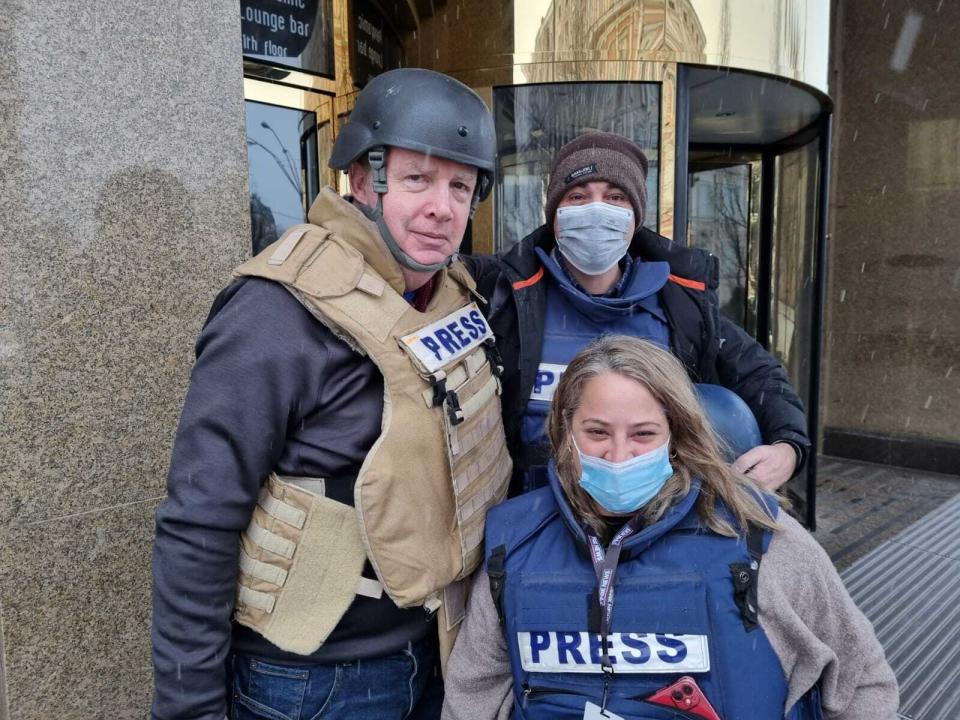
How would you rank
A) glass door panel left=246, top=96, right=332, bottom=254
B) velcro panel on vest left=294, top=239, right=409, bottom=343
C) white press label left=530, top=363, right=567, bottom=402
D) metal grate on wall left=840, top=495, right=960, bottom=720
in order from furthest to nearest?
glass door panel left=246, top=96, right=332, bottom=254, metal grate on wall left=840, top=495, right=960, bottom=720, white press label left=530, top=363, right=567, bottom=402, velcro panel on vest left=294, top=239, right=409, bottom=343

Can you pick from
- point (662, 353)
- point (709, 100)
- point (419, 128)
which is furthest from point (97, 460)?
point (709, 100)

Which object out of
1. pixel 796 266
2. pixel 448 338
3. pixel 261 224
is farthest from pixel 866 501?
pixel 448 338

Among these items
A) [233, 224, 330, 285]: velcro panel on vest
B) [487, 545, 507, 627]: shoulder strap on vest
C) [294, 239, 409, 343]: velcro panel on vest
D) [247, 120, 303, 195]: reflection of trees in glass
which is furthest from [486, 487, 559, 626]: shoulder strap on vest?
[247, 120, 303, 195]: reflection of trees in glass

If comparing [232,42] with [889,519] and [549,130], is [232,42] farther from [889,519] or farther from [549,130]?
[889,519]

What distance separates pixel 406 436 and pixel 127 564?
1.24 meters

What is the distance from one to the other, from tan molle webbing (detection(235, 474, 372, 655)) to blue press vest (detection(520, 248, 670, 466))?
749mm

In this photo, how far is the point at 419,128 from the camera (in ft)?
5.33

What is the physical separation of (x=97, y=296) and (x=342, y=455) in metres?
1.05

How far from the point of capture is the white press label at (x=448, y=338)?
157 cm

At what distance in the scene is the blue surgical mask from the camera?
66.1 inches

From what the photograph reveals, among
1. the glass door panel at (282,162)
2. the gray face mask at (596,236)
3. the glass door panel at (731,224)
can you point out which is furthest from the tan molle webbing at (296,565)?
the glass door panel at (731,224)

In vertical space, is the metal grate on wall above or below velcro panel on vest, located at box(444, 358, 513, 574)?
below

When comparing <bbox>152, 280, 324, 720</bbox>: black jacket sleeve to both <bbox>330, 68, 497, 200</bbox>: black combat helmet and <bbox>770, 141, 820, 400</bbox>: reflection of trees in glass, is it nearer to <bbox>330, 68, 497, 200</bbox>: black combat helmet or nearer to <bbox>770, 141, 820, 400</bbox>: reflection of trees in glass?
<bbox>330, 68, 497, 200</bbox>: black combat helmet

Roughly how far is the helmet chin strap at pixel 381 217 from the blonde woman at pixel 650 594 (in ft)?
1.51
